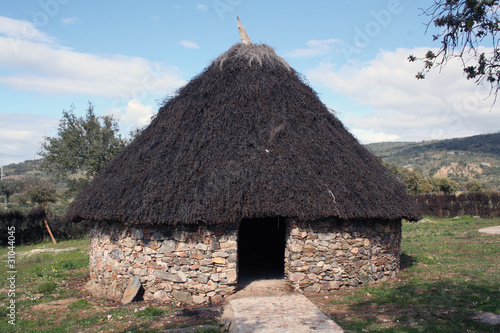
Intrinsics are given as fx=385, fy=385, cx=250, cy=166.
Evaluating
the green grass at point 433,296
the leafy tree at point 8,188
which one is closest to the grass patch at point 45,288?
the green grass at point 433,296

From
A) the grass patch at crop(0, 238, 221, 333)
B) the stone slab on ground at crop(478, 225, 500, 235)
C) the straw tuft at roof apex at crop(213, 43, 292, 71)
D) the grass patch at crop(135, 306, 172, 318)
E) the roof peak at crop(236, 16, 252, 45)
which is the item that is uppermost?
the roof peak at crop(236, 16, 252, 45)

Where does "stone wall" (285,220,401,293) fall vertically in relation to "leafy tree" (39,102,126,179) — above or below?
below

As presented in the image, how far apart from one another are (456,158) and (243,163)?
210 feet

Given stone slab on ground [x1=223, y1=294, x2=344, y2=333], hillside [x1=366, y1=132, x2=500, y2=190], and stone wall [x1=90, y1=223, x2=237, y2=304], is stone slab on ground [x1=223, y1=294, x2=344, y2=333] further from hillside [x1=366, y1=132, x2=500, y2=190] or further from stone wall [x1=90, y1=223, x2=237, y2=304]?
hillside [x1=366, y1=132, x2=500, y2=190]

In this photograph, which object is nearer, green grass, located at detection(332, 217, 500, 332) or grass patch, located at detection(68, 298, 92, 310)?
green grass, located at detection(332, 217, 500, 332)

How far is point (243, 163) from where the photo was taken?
8.73 metres

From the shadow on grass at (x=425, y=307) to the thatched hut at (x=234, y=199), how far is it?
3.15ft

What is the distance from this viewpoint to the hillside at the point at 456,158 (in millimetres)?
55188

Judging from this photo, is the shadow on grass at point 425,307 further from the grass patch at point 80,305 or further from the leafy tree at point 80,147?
the leafy tree at point 80,147

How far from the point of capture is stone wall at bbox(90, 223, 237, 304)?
832cm

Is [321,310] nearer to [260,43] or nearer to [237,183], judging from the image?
[237,183]

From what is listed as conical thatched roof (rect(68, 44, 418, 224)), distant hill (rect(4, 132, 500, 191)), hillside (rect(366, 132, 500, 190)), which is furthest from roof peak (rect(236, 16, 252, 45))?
hillside (rect(366, 132, 500, 190))

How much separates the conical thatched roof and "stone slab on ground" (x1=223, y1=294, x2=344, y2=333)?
5.72ft

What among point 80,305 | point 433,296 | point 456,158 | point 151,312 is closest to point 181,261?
point 151,312
